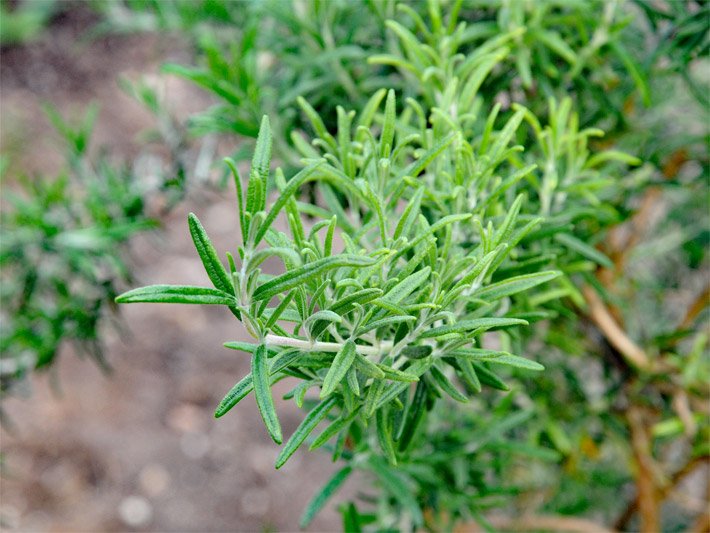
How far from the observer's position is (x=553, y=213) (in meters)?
0.65

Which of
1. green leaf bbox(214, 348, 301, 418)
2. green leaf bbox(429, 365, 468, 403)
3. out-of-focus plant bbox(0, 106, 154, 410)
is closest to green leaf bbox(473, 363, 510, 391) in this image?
green leaf bbox(429, 365, 468, 403)

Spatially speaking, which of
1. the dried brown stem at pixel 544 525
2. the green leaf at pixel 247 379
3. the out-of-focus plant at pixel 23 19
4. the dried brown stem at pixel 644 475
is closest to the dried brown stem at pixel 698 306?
the dried brown stem at pixel 644 475

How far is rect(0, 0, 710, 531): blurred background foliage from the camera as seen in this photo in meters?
0.70

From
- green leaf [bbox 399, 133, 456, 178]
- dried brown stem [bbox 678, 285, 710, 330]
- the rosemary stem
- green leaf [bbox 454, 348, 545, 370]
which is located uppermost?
green leaf [bbox 399, 133, 456, 178]

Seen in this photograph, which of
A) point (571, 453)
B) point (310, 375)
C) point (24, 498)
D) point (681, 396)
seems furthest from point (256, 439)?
point (310, 375)

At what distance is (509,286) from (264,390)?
19cm

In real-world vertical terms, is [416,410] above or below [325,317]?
below

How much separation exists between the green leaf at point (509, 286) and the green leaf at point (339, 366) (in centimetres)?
11

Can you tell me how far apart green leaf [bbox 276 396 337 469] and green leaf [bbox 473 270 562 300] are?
12 cm

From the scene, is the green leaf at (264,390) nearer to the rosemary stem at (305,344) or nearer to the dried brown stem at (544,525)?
the rosemary stem at (305,344)

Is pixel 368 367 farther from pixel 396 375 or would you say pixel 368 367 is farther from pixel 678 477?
pixel 678 477

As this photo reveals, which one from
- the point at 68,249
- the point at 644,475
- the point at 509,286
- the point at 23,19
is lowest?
the point at 23,19

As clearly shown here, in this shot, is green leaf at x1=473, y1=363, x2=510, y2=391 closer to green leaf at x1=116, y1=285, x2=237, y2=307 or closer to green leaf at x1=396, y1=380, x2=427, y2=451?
green leaf at x1=396, y1=380, x2=427, y2=451

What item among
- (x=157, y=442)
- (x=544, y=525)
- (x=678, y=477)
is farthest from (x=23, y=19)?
(x=678, y=477)
